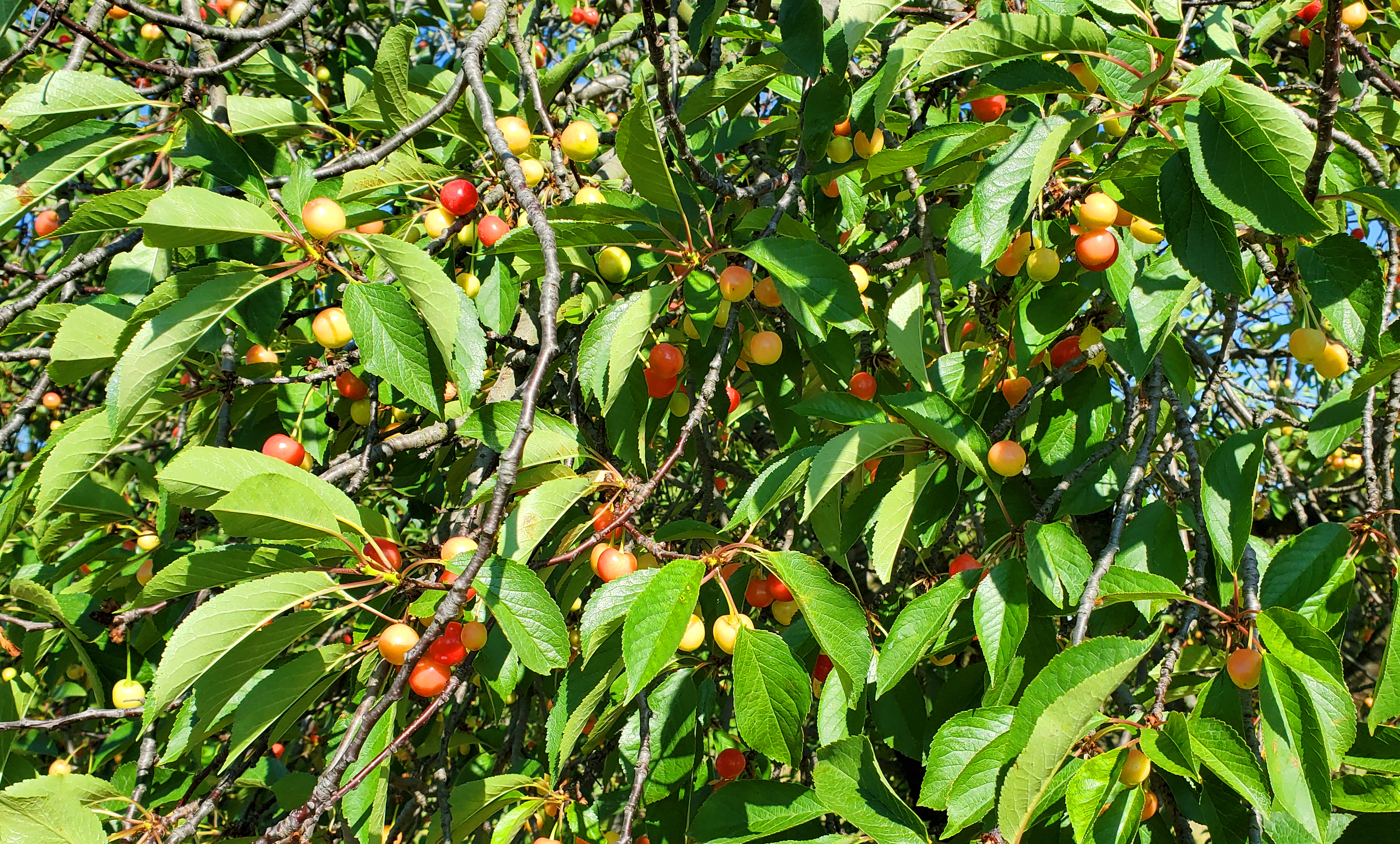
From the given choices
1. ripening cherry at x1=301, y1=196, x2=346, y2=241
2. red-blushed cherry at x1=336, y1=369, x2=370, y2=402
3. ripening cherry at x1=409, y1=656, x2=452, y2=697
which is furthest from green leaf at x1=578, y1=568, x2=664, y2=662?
red-blushed cherry at x1=336, y1=369, x2=370, y2=402

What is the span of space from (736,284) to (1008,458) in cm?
53

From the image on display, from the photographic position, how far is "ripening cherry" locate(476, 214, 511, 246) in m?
1.62

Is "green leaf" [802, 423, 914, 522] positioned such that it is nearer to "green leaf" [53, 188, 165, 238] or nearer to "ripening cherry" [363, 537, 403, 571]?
"ripening cherry" [363, 537, 403, 571]

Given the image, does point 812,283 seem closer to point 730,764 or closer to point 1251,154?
point 1251,154

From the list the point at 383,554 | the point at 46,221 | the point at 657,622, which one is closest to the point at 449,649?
the point at 383,554

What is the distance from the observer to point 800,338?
149 centimetres

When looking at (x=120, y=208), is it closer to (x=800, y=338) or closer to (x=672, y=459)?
(x=672, y=459)

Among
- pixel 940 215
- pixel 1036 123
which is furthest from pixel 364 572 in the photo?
pixel 940 215

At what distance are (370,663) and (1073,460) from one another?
130 centimetres

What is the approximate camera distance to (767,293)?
1523 mm

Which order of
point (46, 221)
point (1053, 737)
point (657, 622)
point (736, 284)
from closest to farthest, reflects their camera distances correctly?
point (1053, 737) < point (657, 622) < point (736, 284) < point (46, 221)

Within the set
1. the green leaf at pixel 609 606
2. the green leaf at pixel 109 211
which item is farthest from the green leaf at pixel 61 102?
the green leaf at pixel 609 606

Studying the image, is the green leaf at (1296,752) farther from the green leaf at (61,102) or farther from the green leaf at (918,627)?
the green leaf at (61,102)

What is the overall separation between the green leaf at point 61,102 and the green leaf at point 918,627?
1.61m
